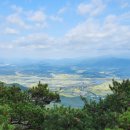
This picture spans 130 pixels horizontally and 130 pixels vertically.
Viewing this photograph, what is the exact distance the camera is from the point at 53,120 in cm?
2869

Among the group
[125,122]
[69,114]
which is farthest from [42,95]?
[125,122]

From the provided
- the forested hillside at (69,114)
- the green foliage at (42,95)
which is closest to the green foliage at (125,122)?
the forested hillside at (69,114)

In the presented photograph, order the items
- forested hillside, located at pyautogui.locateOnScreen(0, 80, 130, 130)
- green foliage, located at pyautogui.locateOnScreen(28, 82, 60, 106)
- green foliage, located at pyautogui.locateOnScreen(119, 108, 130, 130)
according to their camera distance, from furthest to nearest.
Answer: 1. green foliage, located at pyautogui.locateOnScreen(28, 82, 60, 106)
2. forested hillside, located at pyautogui.locateOnScreen(0, 80, 130, 130)
3. green foliage, located at pyautogui.locateOnScreen(119, 108, 130, 130)

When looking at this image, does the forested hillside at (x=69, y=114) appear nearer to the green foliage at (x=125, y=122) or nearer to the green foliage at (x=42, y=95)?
the green foliage at (x=125, y=122)

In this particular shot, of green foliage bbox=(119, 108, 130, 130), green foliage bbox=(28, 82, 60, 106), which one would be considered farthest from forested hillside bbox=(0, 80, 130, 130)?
green foliage bbox=(28, 82, 60, 106)

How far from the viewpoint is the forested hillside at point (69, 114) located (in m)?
25.1

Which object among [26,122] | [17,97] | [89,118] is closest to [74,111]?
[89,118]

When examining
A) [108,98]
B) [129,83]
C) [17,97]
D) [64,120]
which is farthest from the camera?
[17,97]

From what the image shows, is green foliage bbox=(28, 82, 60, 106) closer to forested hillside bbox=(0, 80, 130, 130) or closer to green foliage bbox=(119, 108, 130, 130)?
forested hillside bbox=(0, 80, 130, 130)

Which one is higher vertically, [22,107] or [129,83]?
[129,83]

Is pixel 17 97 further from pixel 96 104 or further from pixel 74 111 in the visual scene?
pixel 74 111

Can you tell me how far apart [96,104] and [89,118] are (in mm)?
6877

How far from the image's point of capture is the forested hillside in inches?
989

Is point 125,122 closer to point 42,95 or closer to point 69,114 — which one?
point 69,114
